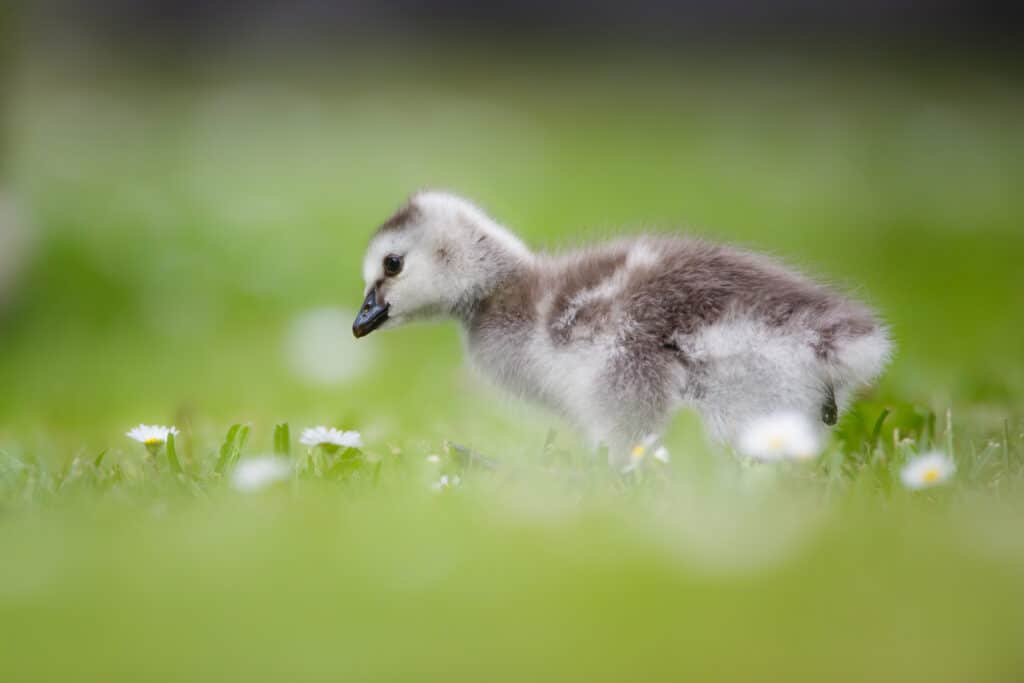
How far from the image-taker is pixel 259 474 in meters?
2.60

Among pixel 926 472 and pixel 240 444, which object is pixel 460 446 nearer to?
pixel 240 444

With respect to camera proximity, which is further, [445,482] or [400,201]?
[400,201]

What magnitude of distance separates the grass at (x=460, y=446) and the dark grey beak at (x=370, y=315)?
298 mm

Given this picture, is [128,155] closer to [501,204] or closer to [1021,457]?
[501,204]

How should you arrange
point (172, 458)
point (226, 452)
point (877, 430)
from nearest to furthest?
1. point (172, 458)
2. point (226, 452)
3. point (877, 430)

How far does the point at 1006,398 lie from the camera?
3.71 meters

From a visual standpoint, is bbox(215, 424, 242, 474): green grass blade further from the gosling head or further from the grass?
A: the gosling head

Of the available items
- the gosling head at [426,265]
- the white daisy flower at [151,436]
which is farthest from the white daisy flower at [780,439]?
the white daisy flower at [151,436]

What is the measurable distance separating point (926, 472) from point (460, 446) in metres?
1.03

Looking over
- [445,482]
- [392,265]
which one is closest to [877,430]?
[445,482]

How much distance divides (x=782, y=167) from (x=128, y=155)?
15.1 feet

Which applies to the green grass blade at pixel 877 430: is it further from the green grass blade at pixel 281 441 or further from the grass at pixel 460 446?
the green grass blade at pixel 281 441

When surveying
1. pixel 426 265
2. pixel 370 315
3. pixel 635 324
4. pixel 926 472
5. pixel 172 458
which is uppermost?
pixel 426 265

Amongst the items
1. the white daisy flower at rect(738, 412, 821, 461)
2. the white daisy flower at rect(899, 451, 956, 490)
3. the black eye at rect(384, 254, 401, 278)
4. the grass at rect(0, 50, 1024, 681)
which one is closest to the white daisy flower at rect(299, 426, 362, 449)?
the grass at rect(0, 50, 1024, 681)
